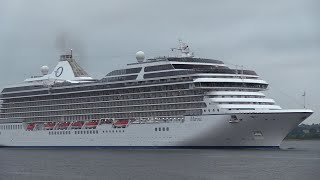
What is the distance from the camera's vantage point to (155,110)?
3063 inches

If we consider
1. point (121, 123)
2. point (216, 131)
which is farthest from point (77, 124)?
point (216, 131)

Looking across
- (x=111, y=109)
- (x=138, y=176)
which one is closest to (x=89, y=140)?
(x=111, y=109)

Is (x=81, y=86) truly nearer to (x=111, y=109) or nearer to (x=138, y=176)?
(x=111, y=109)

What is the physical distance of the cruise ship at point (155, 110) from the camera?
235ft

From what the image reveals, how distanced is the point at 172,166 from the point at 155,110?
2353 cm

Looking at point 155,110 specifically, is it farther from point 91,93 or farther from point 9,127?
point 9,127

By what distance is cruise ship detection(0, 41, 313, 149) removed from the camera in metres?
71.6

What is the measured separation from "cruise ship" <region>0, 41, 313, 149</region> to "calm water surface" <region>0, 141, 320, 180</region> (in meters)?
2.66

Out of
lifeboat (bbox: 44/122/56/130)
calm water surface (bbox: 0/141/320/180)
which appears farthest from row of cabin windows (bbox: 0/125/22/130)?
calm water surface (bbox: 0/141/320/180)

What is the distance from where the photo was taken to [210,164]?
5594 centimetres

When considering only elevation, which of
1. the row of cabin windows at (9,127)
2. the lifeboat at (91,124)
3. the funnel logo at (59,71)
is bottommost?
the row of cabin windows at (9,127)

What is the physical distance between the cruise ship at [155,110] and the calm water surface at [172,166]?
→ 266 centimetres

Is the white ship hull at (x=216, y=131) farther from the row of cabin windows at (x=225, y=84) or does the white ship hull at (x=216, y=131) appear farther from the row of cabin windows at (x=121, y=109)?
the row of cabin windows at (x=225, y=84)

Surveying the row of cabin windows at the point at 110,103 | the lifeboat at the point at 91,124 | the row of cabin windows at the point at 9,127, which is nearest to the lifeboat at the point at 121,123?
the row of cabin windows at the point at 110,103
